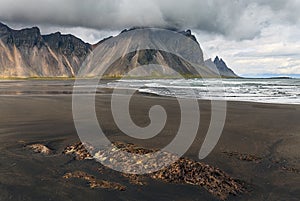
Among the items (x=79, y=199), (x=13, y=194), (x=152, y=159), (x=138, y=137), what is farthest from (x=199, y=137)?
(x=13, y=194)

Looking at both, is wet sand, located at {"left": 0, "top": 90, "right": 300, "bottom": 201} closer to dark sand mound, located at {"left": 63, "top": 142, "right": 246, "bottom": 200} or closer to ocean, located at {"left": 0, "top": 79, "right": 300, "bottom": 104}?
dark sand mound, located at {"left": 63, "top": 142, "right": 246, "bottom": 200}

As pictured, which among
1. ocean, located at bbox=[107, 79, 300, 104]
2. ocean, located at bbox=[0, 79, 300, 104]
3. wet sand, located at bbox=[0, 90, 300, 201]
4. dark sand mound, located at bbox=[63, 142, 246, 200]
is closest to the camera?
wet sand, located at bbox=[0, 90, 300, 201]

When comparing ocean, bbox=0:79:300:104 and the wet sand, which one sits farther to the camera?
ocean, bbox=0:79:300:104

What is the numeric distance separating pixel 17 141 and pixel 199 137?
7.07 meters

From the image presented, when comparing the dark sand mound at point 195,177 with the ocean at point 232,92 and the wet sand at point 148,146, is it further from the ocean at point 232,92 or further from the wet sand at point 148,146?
the ocean at point 232,92

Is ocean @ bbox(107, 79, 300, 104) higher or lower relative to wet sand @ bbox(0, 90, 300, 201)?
higher

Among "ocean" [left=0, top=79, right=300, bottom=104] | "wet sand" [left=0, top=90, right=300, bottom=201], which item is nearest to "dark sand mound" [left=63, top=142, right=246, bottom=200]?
"wet sand" [left=0, top=90, right=300, bottom=201]

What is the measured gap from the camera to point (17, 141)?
10.3 metres

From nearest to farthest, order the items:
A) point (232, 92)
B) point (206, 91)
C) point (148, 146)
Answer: point (148, 146) < point (232, 92) < point (206, 91)

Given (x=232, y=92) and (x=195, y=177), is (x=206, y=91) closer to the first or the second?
(x=232, y=92)

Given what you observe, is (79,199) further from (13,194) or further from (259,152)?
(259,152)

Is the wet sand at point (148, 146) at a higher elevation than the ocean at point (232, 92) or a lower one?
lower

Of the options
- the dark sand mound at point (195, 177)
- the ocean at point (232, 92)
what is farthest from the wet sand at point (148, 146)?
the ocean at point (232, 92)

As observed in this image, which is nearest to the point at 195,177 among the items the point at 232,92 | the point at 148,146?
the point at 148,146
